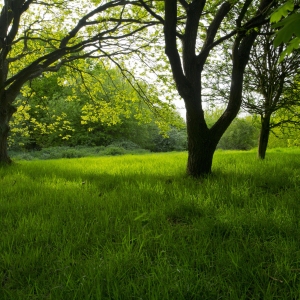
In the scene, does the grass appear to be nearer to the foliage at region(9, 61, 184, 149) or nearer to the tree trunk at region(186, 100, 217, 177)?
the tree trunk at region(186, 100, 217, 177)

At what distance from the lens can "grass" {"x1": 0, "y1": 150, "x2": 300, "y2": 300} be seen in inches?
62.6

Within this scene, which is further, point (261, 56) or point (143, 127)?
point (143, 127)

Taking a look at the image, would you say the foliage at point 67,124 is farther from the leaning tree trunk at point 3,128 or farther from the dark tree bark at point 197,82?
the dark tree bark at point 197,82

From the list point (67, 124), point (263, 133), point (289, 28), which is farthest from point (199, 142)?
point (67, 124)

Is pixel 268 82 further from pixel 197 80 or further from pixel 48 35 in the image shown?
pixel 48 35

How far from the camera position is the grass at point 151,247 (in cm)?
159

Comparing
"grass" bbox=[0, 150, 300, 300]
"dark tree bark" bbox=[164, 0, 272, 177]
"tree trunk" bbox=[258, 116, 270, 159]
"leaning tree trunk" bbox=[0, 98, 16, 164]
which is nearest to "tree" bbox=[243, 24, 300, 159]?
"tree trunk" bbox=[258, 116, 270, 159]

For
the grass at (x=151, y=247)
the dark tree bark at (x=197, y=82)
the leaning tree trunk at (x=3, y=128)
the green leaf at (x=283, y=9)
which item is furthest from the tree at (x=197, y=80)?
the leaning tree trunk at (x=3, y=128)

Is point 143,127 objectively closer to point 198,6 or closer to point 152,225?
point 198,6

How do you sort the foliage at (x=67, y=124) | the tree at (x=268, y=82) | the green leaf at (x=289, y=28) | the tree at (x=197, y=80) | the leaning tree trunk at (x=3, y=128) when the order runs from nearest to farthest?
the green leaf at (x=289, y=28) → the tree at (x=197, y=80) → the tree at (x=268, y=82) → the leaning tree trunk at (x=3, y=128) → the foliage at (x=67, y=124)

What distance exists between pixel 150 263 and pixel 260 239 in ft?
3.65

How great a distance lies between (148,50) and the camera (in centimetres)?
892

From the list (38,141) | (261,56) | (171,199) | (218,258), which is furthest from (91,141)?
(218,258)

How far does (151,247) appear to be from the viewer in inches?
84.7
